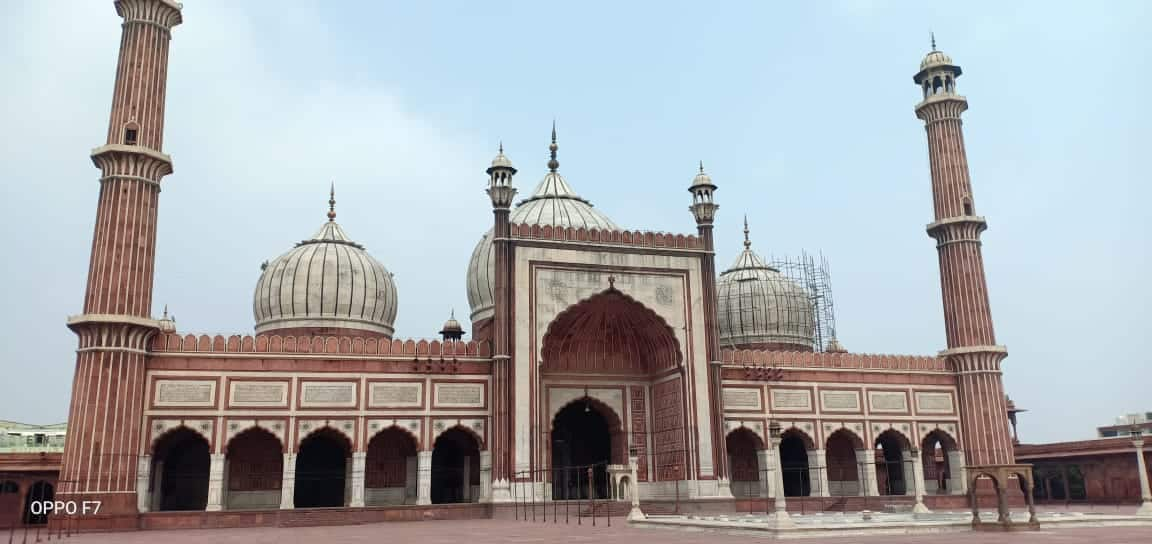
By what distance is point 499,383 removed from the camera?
23.0m

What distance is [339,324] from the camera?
27.5 m

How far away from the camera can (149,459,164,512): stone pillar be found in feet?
72.4

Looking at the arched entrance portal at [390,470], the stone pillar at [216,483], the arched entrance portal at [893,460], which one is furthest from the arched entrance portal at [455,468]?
the arched entrance portal at [893,460]

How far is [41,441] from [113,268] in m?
17.0

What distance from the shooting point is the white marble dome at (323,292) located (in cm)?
2756

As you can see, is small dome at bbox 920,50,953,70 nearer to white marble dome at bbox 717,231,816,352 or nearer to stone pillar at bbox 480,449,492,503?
white marble dome at bbox 717,231,816,352

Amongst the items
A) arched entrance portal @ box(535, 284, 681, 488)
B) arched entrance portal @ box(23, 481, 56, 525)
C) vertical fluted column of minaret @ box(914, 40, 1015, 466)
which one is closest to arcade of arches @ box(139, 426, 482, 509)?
arched entrance portal @ box(23, 481, 56, 525)

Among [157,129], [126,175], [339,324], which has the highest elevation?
[157,129]

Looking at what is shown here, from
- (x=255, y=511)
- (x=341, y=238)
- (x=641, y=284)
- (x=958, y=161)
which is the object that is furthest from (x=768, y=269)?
(x=255, y=511)

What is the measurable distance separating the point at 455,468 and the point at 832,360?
1174 centimetres

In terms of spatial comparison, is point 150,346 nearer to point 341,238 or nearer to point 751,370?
point 341,238

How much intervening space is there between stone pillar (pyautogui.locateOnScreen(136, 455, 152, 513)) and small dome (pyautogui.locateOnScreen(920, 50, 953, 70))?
26046mm

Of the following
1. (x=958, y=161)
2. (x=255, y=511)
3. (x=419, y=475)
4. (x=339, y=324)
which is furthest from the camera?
(x=958, y=161)

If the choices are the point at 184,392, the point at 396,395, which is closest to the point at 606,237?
the point at 396,395
